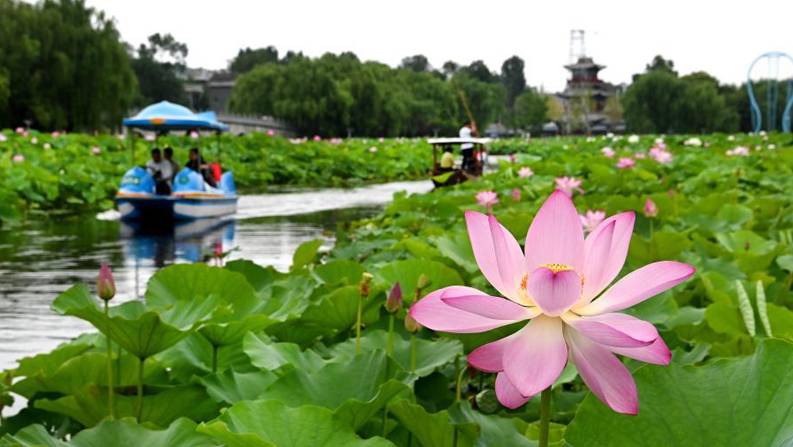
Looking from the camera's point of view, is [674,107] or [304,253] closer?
[304,253]

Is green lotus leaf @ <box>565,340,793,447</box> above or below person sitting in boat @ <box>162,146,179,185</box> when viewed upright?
above

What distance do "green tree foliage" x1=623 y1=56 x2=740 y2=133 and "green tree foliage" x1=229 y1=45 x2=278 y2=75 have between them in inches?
1744

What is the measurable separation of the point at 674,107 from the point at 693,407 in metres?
53.4

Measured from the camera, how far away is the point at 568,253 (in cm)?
68

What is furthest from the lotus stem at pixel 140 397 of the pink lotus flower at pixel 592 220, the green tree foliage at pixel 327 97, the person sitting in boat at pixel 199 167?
the green tree foliage at pixel 327 97

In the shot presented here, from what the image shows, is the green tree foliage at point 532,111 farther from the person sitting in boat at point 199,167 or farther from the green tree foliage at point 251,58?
the person sitting in boat at point 199,167

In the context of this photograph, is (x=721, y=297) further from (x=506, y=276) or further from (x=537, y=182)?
(x=537, y=182)

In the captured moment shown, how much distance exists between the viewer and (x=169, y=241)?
757 cm

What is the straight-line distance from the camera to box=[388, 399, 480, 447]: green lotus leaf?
35.5 inches

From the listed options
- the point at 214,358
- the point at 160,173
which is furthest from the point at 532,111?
the point at 214,358

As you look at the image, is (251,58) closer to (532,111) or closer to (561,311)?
(532,111)

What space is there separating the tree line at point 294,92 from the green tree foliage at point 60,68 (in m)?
0.02

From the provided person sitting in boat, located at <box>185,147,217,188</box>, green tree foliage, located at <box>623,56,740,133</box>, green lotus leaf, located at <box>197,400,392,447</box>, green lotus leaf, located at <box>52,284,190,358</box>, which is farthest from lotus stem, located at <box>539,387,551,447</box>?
green tree foliage, located at <box>623,56,740,133</box>

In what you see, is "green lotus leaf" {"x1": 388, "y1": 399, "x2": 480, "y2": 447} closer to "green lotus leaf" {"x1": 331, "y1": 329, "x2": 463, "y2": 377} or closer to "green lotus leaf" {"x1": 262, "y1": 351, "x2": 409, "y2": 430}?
"green lotus leaf" {"x1": 262, "y1": 351, "x2": 409, "y2": 430}
